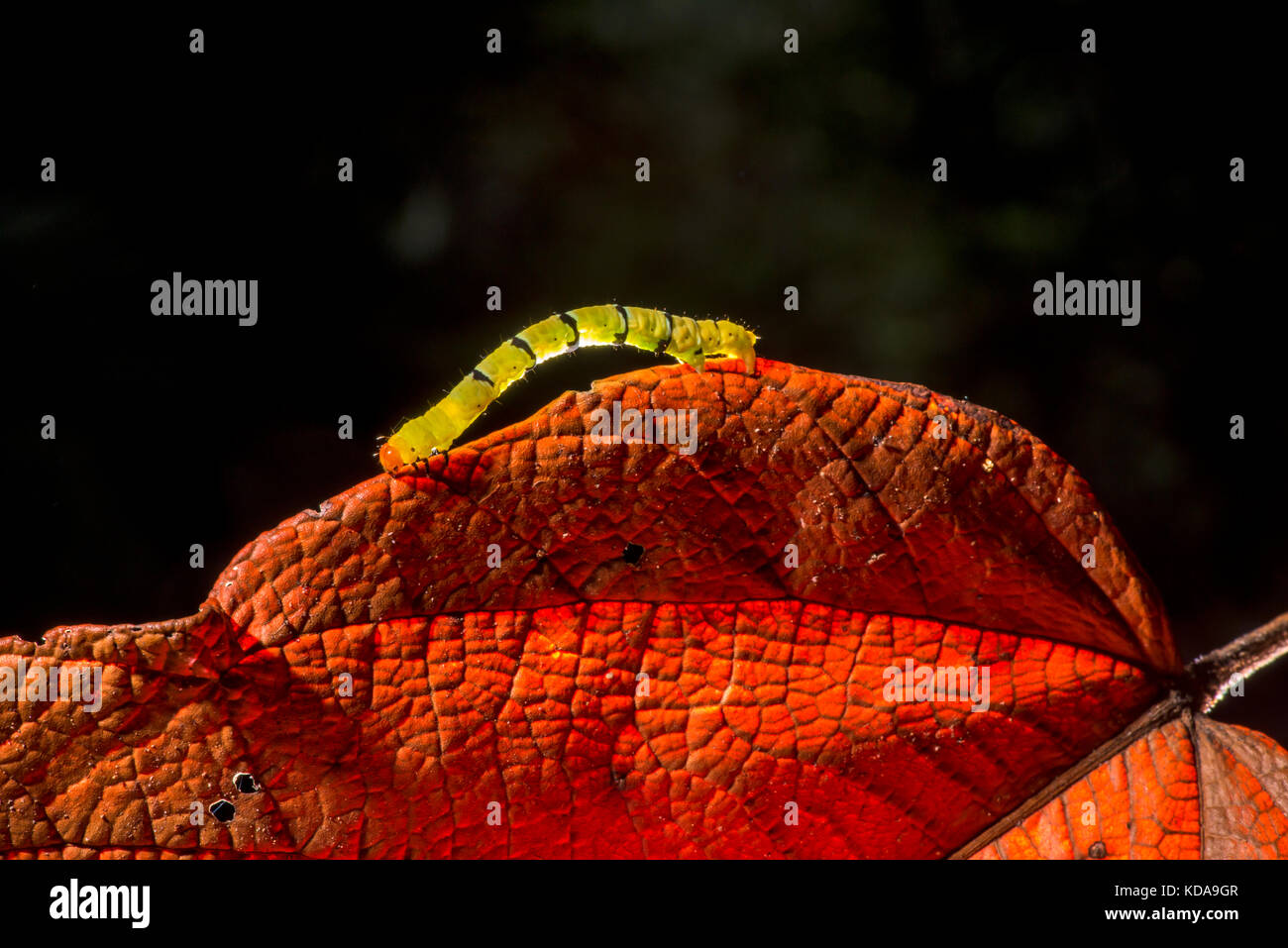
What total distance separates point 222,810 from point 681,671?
596 millimetres

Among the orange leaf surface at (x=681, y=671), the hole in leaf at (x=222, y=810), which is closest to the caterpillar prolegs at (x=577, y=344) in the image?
the orange leaf surface at (x=681, y=671)

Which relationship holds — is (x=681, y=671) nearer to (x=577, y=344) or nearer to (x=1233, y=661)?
(x=577, y=344)

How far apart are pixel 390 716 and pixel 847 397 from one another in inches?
29.0

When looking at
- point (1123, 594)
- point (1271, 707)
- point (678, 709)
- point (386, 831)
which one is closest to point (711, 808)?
point (678, 709)

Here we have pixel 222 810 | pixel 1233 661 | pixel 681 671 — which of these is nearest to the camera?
pixel 222 810

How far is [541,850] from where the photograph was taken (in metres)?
1.17

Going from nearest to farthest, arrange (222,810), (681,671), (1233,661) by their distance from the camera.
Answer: (222,810)
(681,671)
(1233,661)

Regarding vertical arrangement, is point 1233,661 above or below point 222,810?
above

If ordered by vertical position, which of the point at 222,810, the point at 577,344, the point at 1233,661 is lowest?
the point at 222,810

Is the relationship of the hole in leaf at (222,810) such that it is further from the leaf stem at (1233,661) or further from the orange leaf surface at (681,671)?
the leaf stem at (1233,661)

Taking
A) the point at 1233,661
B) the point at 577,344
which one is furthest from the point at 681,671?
the point at 1233,661

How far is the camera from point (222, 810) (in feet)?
3.45

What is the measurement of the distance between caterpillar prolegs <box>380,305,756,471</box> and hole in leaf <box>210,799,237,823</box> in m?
0.50

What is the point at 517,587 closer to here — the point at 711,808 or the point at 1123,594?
the point at 711,808
